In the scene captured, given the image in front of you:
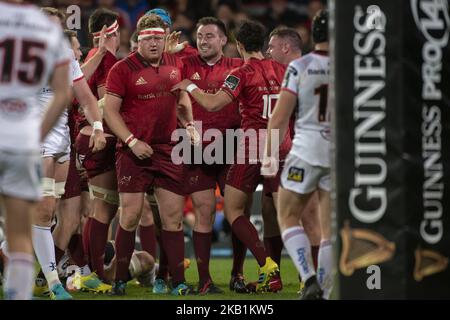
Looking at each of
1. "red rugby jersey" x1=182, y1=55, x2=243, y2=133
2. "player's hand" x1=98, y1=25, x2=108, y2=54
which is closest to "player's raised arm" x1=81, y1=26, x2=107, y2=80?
"player's hand" x1=98, y1=25, x2=108, y2=54

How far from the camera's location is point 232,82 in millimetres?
9031

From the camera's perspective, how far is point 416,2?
6199 millimetres

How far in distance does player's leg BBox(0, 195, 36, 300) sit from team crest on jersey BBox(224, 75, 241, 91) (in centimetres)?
343

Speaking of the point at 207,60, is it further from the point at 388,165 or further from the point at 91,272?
the point at 388,165

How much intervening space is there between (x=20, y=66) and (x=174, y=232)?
3.42 metres

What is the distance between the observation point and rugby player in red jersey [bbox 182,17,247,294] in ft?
30.8

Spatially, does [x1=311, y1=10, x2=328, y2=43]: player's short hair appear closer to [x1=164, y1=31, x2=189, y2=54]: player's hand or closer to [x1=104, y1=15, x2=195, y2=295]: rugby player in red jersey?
[x1=104, y1=15, x2=195, y2=295]: rugby player in red jersey

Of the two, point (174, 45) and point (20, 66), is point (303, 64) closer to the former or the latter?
point (20, 66)

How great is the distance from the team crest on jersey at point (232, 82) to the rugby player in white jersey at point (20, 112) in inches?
127

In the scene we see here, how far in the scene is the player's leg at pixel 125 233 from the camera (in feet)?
29.1

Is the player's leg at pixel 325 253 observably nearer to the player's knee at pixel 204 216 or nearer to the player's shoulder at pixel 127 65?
the player's knee at pixel 204 216

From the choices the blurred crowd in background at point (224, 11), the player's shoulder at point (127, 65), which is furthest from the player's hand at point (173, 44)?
the blurred crowd in background at point (224, 11)

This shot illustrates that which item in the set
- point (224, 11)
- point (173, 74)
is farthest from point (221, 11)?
point (173, 74)
